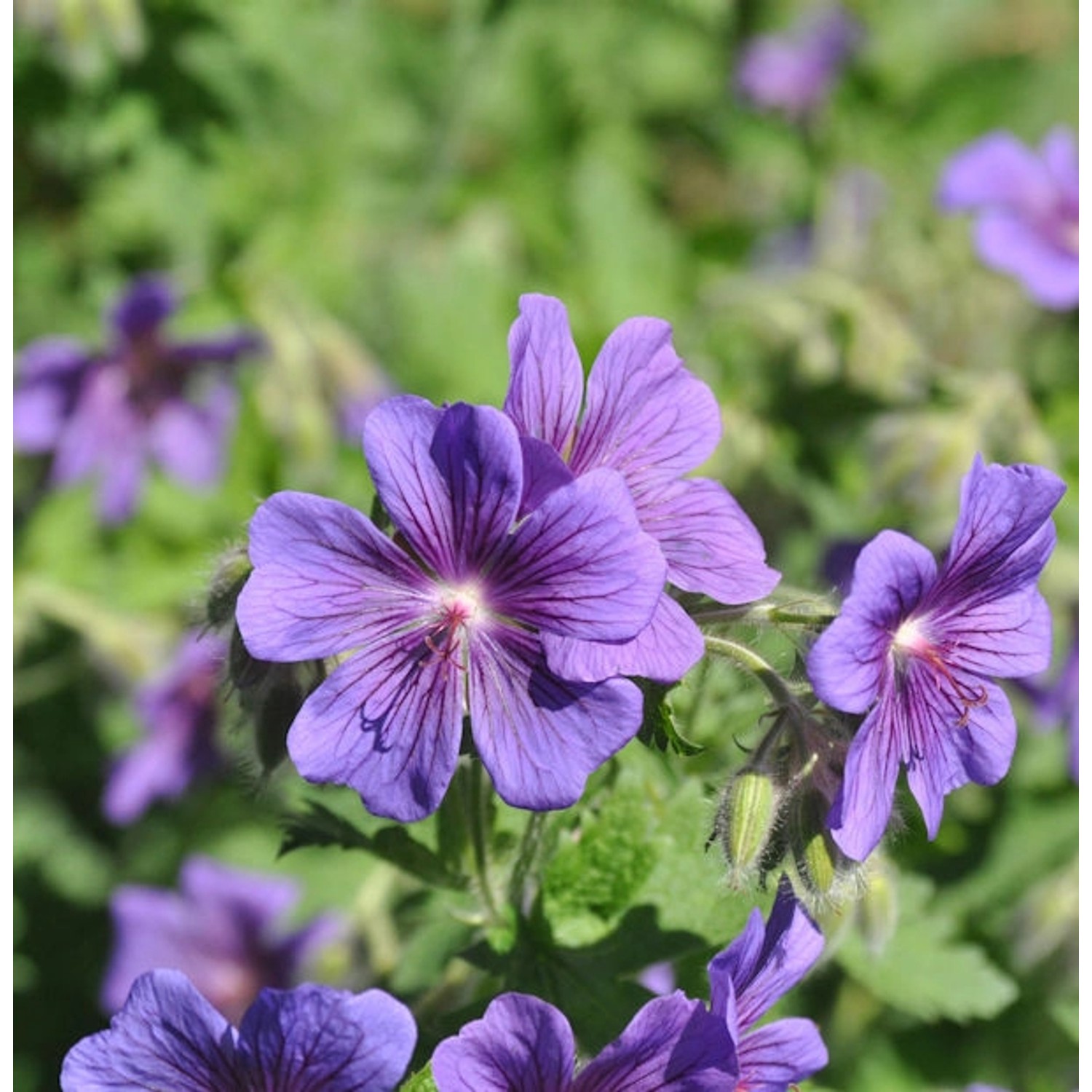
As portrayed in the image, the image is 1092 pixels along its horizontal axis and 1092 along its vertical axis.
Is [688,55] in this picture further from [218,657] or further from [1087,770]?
[218,657]

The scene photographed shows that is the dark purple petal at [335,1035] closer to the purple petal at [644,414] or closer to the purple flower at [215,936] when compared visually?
the purple petal at [644,414]

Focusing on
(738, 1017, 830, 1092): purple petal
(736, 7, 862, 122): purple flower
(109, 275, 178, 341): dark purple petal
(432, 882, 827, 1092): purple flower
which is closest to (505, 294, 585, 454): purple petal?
(432, 882, 827, 1092): purple flower

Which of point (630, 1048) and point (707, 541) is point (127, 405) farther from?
point (630, 1048)

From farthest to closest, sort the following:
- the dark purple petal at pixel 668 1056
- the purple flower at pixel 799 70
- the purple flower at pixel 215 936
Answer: the purple flower at pixel 799 70 < the purple flower at pixel 215 936 < the dark purple petal at pixel 668 1056

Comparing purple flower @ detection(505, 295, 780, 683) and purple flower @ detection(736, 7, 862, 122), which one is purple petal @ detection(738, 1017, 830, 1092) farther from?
purple flower @ detection(736, 7, 862, 122)

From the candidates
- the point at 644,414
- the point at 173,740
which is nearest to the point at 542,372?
the point at 644,414

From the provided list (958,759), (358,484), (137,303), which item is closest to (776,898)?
(958,759)

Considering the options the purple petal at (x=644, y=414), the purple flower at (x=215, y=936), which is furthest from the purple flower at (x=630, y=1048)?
the purple flower at (x=215, y=936)
